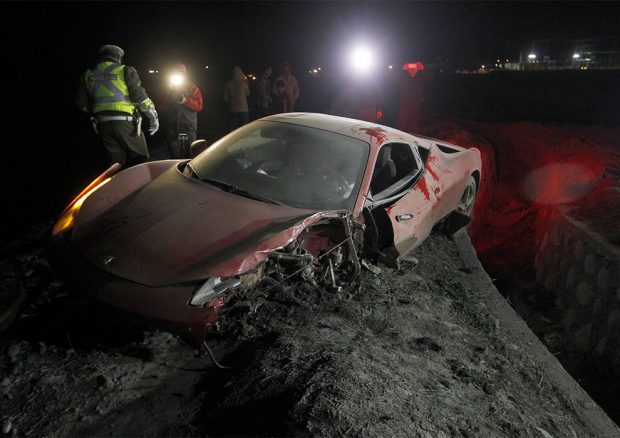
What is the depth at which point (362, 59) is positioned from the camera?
358 inches

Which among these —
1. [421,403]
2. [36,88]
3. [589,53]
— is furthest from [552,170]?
[589,53]

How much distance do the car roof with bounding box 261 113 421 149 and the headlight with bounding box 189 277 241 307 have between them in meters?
1.96

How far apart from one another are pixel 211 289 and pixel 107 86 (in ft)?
11.3

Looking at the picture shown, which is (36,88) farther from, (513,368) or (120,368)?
(513,368)

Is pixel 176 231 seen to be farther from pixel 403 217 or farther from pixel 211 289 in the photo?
pixel 403 217

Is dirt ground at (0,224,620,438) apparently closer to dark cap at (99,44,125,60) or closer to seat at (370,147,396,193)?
seat at (370,147,396,193)

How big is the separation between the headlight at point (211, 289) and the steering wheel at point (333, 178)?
4.28ft

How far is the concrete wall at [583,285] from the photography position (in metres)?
4.54

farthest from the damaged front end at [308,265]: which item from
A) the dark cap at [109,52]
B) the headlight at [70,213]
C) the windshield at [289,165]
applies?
the dark cap at [109,52]

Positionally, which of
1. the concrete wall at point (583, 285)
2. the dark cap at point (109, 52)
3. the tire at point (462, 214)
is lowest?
the concrete wall at point (583, 285)

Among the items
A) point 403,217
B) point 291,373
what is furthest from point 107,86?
point 291,373

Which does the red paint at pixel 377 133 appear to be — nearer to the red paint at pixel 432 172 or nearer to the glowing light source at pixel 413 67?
the red paint at pixel 432 172

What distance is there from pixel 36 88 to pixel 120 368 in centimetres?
1479

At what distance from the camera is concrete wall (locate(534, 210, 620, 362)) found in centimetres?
454
